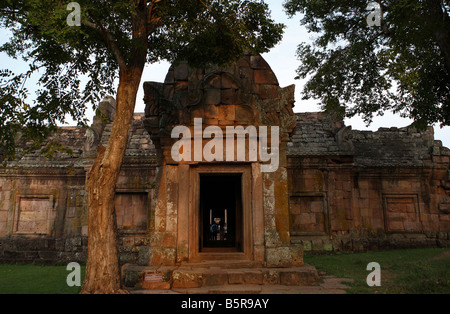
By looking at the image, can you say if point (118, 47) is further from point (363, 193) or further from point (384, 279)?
point (363, 193)

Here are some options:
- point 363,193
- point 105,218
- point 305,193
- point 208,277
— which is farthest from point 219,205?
point 105,218

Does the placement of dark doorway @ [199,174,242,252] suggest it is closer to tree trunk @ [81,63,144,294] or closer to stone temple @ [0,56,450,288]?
stone temple @ [0,56,450,288]

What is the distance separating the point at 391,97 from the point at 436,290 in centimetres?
577

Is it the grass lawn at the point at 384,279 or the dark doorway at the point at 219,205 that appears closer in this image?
Answer: the grass lawn at the point at 384,279

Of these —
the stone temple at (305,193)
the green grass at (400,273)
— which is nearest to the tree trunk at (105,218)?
the green grass at (400,273)

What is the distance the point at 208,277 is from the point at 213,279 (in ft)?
0.33

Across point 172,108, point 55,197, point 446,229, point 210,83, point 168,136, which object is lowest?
point 446,229

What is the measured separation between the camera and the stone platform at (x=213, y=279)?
6266 mm

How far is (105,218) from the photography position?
541cm

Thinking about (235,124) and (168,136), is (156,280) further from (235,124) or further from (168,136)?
(235,124)

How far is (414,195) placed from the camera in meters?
13.6

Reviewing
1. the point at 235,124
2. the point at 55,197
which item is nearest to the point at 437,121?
the point at 235,124

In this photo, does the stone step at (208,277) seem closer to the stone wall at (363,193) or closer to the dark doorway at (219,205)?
the dark doorway at (219,205)

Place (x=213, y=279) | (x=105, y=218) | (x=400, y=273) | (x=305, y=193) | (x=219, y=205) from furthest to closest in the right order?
(x=219, y=205)
(x=305, y=193)
(x=400, y=273)
(x=213, y=279)
(x=105, y=218)
